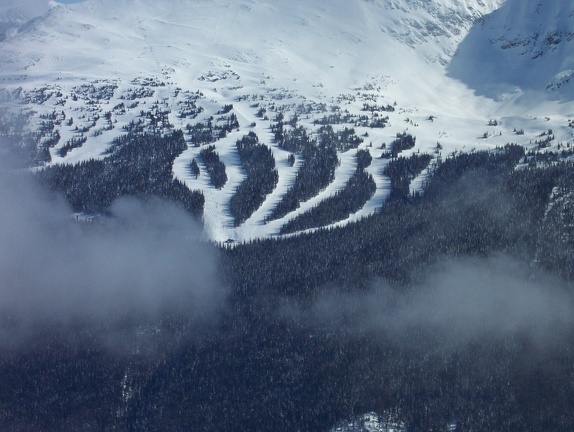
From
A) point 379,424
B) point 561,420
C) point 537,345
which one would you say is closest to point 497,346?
point 537,345

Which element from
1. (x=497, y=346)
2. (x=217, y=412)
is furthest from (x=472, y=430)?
(x=217, y=412)

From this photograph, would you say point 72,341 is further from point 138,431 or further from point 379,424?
point 379,424

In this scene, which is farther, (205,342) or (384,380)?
(205,342)

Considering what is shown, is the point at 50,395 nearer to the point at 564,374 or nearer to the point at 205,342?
the point at 205,342

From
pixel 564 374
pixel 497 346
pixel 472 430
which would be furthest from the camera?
pixel 497 346

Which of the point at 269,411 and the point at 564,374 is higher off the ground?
the point at 564,374

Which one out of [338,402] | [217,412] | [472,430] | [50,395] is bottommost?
[50,395]

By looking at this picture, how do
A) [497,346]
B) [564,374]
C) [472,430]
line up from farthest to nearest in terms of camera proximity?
[497,346]
[564,374]
[472,430]

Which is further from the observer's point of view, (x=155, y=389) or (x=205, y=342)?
(x=205, y=342)

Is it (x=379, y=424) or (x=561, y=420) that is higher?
(x=561, y=420)
